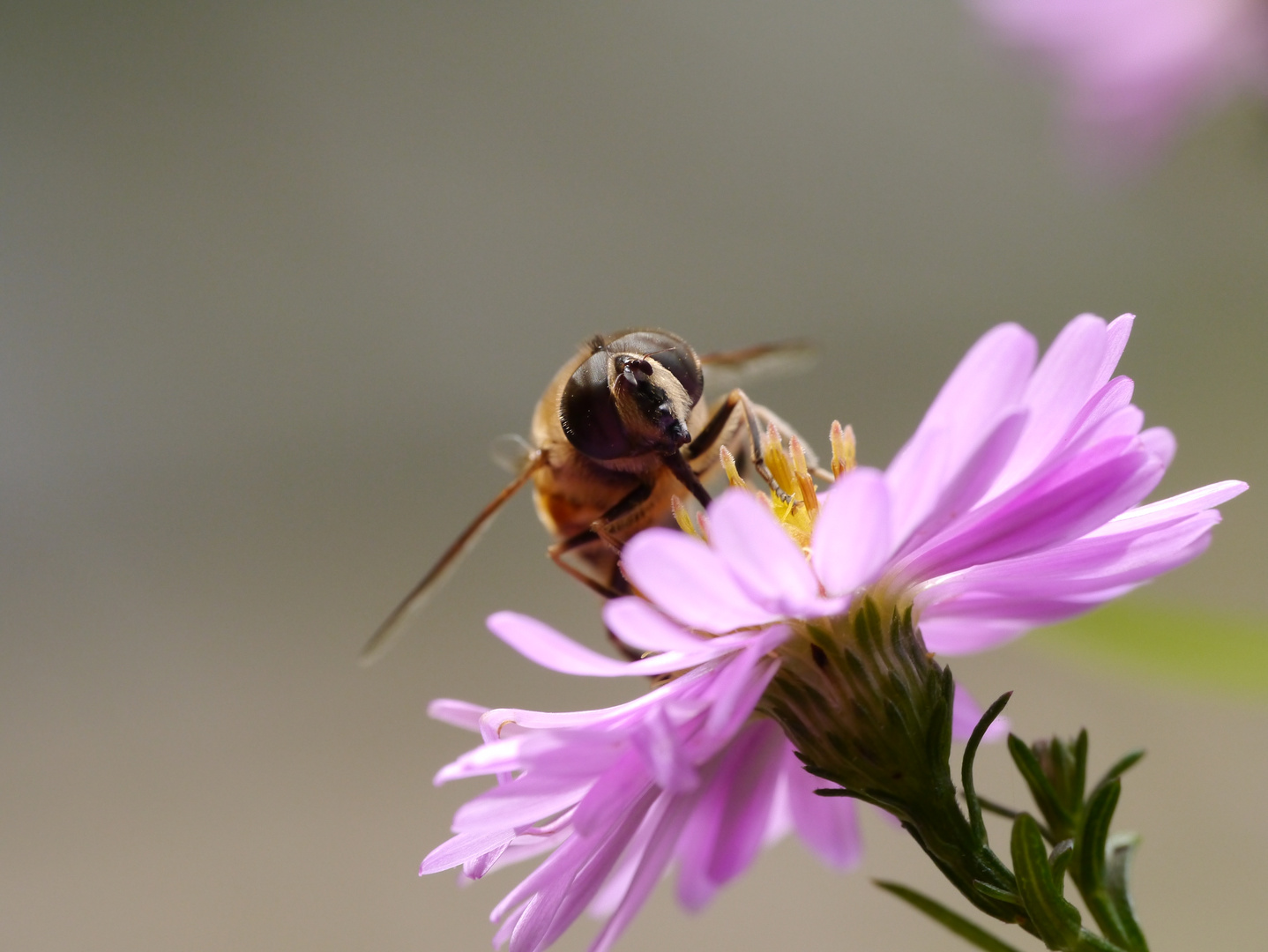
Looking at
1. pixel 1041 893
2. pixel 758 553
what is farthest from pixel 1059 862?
pixel 758 553

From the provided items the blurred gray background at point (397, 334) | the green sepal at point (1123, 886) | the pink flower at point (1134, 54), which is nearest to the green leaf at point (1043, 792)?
the green sepal at point (1123, 886)

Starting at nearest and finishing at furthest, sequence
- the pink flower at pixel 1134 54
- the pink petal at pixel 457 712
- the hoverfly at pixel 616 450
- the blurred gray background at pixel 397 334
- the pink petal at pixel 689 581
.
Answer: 1. the pink petal at pixel 689 581
2. the pink petal at pixel 457 712
3. the hoverfly at pixel 616 450
4. the pink flower at pixel 1134 54
5. the blurred gray background at pixel 397 334

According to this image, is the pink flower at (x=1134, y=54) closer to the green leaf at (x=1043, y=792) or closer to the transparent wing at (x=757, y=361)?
the transparent wing at (x=757, y=361)

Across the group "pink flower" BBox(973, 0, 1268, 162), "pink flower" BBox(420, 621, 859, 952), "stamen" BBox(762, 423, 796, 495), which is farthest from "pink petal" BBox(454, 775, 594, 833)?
"pink flower" BBox(973, 0, 1268, 162)

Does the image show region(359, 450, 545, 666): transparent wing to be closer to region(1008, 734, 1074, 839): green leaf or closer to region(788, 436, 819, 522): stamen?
region(788, 436, 819, 522): stamen

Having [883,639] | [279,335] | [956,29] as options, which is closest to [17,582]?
[279,335]

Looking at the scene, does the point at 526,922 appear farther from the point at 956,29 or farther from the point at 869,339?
the point at 956,29
